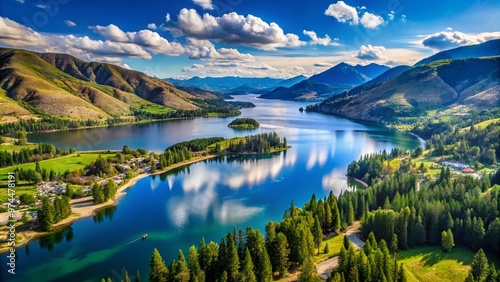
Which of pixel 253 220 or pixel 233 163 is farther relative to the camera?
pixel 233 163

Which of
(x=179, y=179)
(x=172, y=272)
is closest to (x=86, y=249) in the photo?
(x=172, y=272)

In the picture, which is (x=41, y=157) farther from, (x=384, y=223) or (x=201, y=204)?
(x=384, y=223)

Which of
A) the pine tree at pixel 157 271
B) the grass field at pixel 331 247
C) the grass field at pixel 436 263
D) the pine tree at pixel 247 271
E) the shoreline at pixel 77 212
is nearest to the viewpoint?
the pine tree at pixel 247 271

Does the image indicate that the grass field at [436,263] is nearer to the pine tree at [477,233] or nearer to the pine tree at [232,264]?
the pine tree at [477,233]

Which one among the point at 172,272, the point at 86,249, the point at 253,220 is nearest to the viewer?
the point at 172,272

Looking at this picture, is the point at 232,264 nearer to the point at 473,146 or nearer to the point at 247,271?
the point at 247,271

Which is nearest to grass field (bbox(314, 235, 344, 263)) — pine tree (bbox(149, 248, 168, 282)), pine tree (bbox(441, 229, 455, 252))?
pine tree (bbox(441, 229, 455, 252))

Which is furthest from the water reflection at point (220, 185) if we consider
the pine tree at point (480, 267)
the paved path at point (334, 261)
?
the pine tree at point (480, 267)
